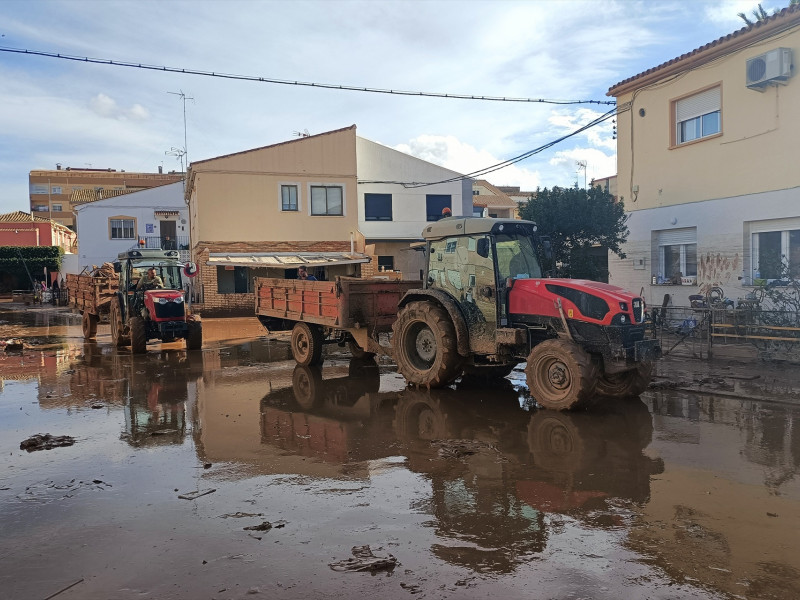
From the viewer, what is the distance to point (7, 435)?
287 inches

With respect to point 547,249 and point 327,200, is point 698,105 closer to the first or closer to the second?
point 547,249

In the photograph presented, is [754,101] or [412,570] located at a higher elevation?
[754,101]

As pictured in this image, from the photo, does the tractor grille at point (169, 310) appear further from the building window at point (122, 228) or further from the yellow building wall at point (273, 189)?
the building window at point (122, 228)

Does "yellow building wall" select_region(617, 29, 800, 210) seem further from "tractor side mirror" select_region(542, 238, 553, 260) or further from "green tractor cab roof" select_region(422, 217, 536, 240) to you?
"green tractor cab roof" select_region(422, 217, 536, 240)

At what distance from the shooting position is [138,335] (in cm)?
1345

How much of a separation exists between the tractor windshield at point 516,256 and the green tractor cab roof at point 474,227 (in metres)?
0.09

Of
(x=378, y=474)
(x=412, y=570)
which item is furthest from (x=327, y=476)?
(x=412, y=570)

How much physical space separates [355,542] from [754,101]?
12895 millimetres

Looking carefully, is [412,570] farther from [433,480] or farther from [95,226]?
[95,226]

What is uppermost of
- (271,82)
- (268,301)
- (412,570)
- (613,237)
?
(271,82)

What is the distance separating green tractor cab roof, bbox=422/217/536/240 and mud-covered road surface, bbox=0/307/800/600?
7.66ft

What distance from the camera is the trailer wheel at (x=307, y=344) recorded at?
1190 cm

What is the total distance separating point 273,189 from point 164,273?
40.4 ft

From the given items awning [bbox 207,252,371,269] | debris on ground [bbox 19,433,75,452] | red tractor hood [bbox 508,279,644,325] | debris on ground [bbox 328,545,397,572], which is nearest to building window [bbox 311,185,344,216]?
awning [bbox 207,252,371,269]
